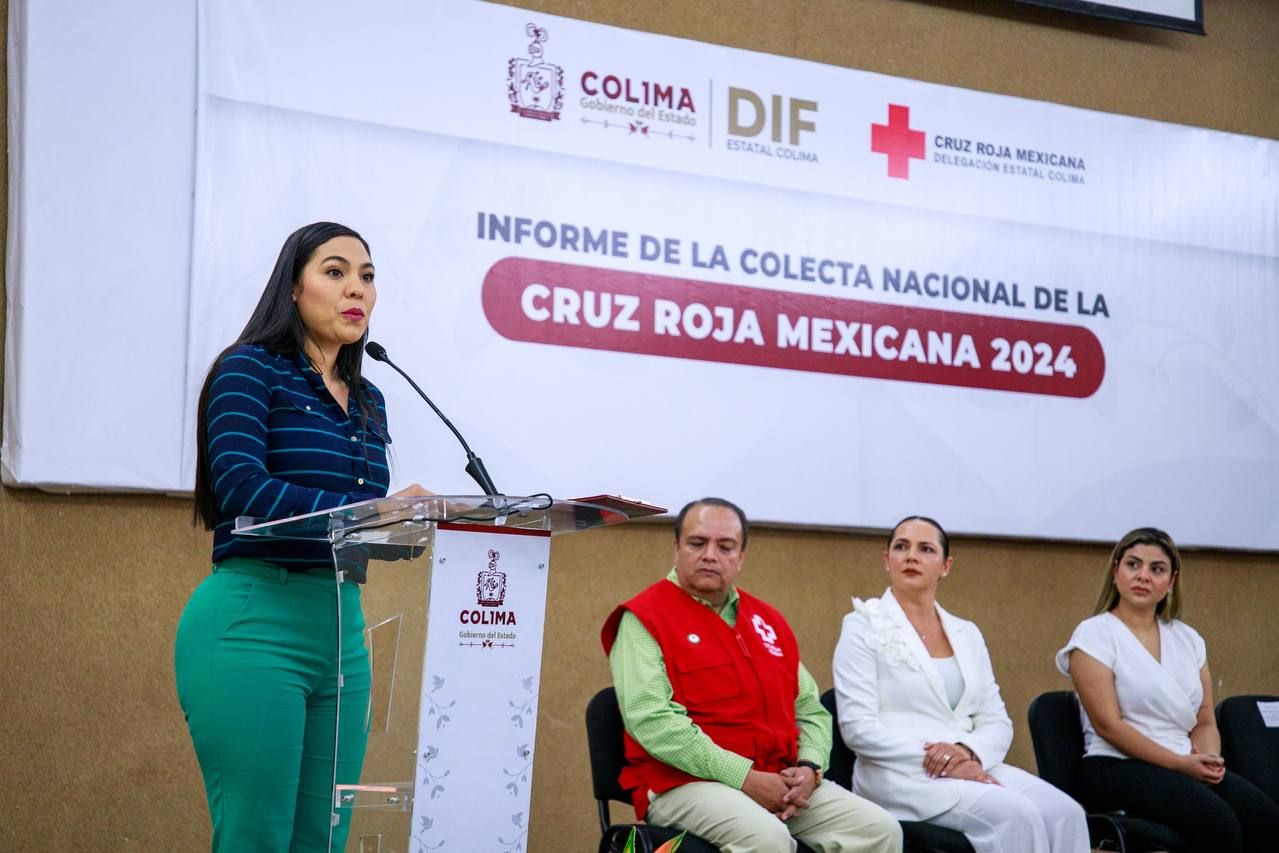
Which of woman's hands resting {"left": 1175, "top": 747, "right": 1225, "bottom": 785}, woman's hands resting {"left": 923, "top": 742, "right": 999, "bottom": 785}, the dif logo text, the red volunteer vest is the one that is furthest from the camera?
the dif logo text

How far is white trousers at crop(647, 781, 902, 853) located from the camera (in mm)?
2879

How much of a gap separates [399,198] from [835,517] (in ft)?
5.61

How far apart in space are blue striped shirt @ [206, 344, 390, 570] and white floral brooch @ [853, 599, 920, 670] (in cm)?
184

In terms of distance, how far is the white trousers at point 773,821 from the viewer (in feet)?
9.45

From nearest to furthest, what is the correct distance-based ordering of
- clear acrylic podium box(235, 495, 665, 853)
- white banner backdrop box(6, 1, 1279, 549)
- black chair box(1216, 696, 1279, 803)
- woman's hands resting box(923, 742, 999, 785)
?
clear acrylic podium box(235, 495, 665, 853) < woman's hands resting box(923, 742, 999, 785) < white banner backdrop box(6, 1, 1279, 549) < black chair box(1216, 696, 1279, 803)

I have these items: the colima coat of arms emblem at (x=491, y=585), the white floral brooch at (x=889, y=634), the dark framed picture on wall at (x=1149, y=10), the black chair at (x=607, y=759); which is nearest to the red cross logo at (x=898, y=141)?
the dark framed picture on wall at (x=1149, y=10)

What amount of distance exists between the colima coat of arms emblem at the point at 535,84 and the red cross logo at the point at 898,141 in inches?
44.4

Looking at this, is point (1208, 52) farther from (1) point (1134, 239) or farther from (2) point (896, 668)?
(2) point (896, 668)

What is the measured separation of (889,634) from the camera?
361 centimetres

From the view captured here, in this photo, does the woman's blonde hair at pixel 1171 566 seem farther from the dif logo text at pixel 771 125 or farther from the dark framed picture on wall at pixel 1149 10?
the dark framed picture on wall at pixel 1149 10

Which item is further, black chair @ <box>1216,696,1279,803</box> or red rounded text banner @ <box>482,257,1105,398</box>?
red rounded text banner @ <box>482,257,1105,398</box>

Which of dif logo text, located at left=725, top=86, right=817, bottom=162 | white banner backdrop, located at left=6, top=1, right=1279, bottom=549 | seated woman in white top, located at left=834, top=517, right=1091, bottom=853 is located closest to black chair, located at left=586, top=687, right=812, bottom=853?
seated woman in white top, located at left=834, top=517, right=1091, bottom=853

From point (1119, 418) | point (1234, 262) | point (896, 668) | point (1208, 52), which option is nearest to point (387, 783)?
point (896, 668)

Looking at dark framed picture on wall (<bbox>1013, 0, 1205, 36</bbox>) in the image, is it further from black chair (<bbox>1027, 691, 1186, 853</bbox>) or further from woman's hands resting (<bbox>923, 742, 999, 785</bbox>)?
woman's hands resting (<bbox>923, 742, 999, 785</bbox>)
